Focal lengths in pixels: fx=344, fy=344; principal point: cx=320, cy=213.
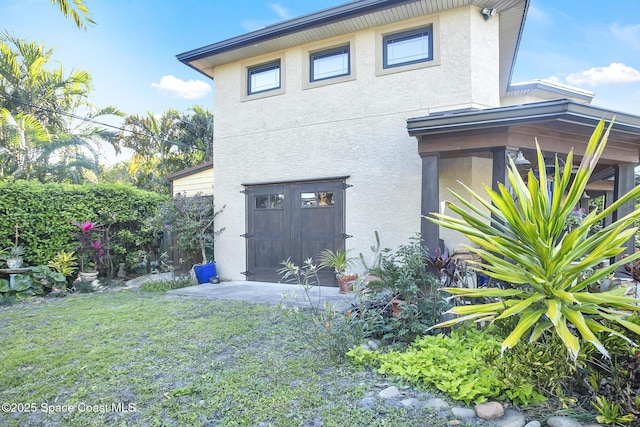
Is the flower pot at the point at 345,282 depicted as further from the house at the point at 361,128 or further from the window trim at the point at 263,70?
the window trim at the point at 263,70

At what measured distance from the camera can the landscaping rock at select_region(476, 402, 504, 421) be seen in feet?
7.55

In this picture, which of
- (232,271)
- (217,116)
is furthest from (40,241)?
(217,116)

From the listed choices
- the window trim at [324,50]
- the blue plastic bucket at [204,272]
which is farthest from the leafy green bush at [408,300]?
the blue plastic bucket at [204,272]

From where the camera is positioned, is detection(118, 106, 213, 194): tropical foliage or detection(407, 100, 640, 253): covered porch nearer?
detection(407, 100, 640, 253): covered porch

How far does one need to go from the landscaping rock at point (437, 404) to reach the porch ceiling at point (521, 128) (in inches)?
133

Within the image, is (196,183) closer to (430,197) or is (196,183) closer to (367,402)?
(430,197)

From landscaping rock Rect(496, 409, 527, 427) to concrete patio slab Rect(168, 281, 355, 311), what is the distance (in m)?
3.17

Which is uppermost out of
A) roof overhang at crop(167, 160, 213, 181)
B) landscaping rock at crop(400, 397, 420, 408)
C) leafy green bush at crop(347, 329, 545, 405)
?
roof overhang at crop(167, 160, 213, 181)

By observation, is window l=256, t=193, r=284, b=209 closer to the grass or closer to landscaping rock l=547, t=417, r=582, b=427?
the grass

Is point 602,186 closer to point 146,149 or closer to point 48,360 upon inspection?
point 48,360

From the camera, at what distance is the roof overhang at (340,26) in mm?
5969

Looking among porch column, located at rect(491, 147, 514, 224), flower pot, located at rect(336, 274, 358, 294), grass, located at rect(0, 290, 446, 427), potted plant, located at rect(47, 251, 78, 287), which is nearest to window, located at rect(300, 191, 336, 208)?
flower pot, located at rect(336, 274, 358, 294)

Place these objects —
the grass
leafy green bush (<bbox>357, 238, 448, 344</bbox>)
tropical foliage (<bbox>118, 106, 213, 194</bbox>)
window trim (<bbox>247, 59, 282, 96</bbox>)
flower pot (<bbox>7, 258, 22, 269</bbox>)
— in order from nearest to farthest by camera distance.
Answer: the grass
leafy green bush (<bbox>357, 238, 448, 344</bbox>)
flower pot (<bbox>7, 258, 22, 269</bbox>)
window trim (<bbox>247, 59, 282, 96</bbox>)
tropical foliage (<bbox>118, 106, 213, 194</bbox>)

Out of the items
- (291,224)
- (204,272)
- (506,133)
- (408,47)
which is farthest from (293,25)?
(204,272)
